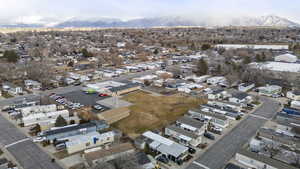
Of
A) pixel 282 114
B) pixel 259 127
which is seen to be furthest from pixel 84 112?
pixel 282 114

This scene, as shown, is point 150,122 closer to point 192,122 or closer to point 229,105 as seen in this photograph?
point 192,122

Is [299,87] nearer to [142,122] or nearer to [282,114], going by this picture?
[282,114]

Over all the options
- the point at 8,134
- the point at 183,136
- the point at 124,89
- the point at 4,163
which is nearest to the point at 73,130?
the point at 4,163

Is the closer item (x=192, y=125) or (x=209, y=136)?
(x=209, y=136)

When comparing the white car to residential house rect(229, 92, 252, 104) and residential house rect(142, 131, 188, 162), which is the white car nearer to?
residential house rect(142, 131, 188, 162)

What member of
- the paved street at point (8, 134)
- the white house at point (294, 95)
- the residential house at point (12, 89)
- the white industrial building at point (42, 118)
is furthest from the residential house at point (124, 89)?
the white house at point (294, 95)

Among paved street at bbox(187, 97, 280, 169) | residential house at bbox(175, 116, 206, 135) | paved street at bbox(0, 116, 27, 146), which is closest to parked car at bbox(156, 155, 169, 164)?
paved street at bbox(187, 97, 280, 169)
